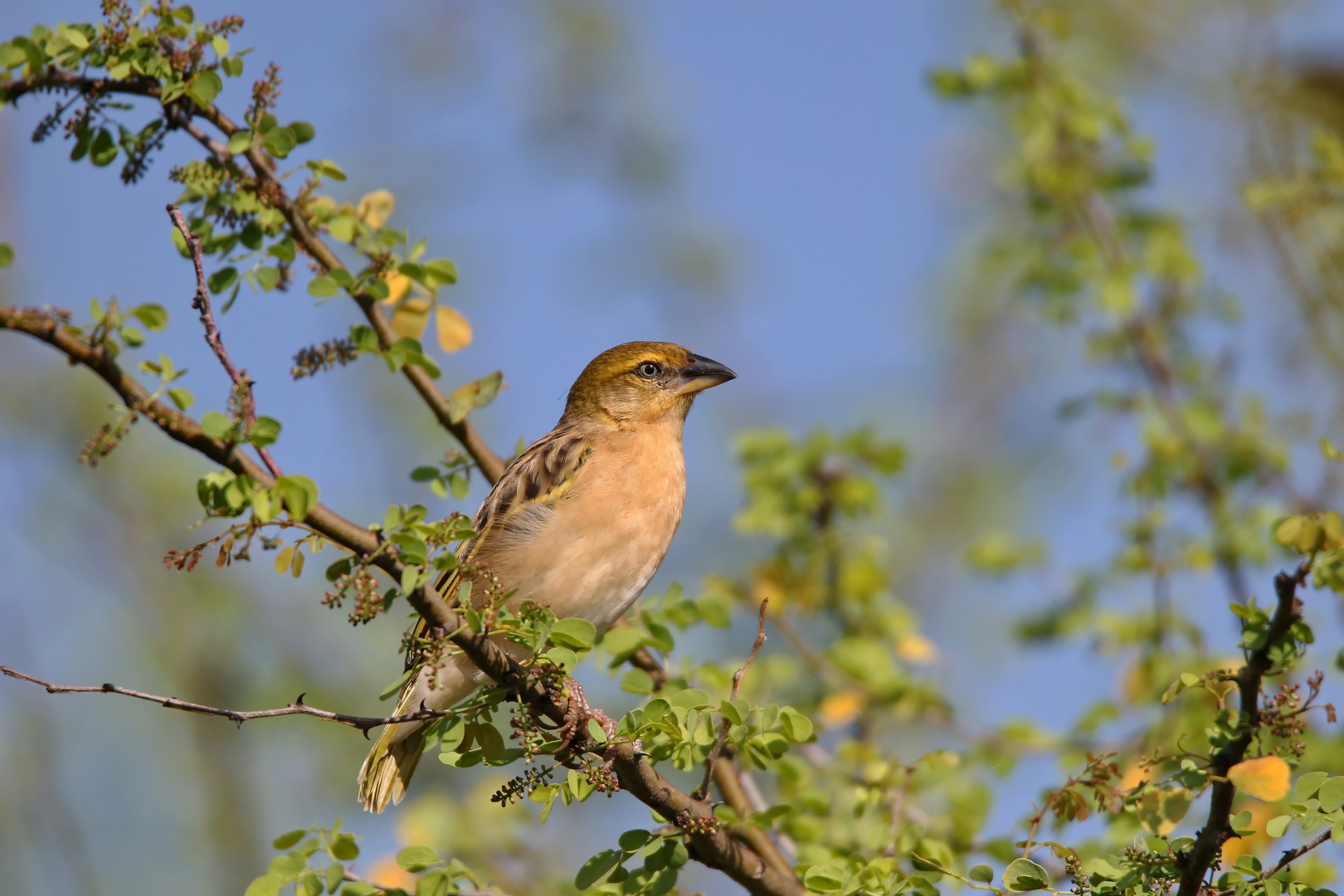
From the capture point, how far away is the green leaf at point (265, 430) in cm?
220

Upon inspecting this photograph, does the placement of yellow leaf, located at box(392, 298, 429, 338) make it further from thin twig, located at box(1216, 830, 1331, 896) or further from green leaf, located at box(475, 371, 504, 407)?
thin twig, located at box(1216, 830, 1331, 896)

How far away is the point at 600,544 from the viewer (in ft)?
13.3

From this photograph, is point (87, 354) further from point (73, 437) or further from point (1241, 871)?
point (73, 437)

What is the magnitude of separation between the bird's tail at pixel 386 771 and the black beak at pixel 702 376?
1.84 m

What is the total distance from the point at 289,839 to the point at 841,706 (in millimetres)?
2189

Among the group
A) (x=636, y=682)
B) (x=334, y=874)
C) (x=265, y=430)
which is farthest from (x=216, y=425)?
(x=636, y=682)

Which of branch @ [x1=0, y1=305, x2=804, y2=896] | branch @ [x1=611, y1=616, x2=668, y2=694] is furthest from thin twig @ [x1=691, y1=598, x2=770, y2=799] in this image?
branch @ [x1=611, y1=616, x2=668, y2=694]

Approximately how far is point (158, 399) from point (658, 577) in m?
7.72

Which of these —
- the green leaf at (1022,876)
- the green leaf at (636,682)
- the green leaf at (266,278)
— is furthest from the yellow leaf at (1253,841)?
the green leaf at (266,278)

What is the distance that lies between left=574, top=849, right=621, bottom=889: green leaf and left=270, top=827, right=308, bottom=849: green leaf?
619 mm

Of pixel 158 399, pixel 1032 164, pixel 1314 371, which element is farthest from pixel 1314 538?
pixel 1314 371

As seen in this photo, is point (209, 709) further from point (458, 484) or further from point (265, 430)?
point (458, 484)

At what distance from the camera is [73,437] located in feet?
31.6

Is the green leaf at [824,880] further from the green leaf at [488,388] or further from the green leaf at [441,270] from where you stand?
the green leaf at [441,270]
